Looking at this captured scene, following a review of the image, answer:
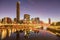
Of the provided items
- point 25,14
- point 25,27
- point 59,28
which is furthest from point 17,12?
point 59,28

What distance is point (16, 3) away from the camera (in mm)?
9586

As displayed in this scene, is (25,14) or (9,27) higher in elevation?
(25,14)

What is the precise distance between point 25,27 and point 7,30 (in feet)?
6.17

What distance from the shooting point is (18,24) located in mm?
11570

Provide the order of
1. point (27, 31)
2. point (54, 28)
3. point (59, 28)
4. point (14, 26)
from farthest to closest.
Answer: point (54, 28) < point (59, 28) < point (14, 26) < point (27, 31)

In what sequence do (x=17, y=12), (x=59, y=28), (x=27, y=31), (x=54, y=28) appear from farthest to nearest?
(x=54, y=28)
(x=59, y=28)
(x=27, y=31)
(x=17, y=12)

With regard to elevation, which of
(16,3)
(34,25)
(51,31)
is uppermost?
(16,3)

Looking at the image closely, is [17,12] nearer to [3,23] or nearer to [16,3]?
[16,3]

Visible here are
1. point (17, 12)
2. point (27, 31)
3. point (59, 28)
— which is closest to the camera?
point (17, 12)

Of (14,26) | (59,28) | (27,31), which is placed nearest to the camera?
(27,31)

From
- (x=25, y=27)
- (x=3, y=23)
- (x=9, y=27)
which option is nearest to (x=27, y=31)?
(x=25, y=27)

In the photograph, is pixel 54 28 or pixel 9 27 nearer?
pixel 9 27

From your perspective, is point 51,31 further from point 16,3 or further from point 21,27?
point 16,3

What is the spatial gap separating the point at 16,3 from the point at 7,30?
3.05 m
